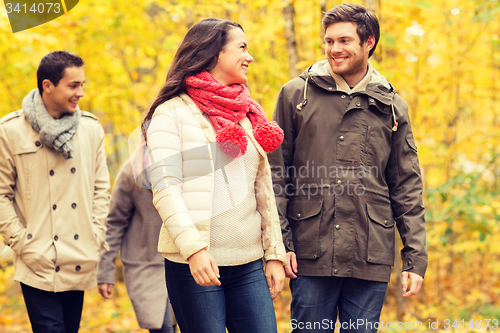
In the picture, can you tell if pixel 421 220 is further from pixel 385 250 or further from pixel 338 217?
pixel 338 217

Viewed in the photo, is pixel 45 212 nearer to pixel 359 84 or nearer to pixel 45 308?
pixel 45 308

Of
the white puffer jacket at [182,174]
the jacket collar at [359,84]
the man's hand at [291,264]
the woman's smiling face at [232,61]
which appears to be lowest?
the man's hand at [291,264]

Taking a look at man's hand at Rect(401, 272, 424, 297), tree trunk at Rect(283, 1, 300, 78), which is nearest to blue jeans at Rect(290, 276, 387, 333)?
man's hand at Rect(401, 272, 424, 297)

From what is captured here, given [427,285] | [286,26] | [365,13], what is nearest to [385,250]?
[365,13]

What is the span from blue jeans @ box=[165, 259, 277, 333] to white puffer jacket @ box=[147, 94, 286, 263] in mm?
137

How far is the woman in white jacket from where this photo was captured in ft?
6.53

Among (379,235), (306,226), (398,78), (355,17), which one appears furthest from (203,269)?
(398,78)

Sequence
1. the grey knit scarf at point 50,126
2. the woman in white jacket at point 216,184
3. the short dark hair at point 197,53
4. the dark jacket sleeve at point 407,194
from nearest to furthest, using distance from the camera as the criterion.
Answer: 1. the woman in white jacket at point 216,184
2. the short dark hair at point 197,53
3. the dark jacket sleeve at point 407,194
4. the grey knit scarf at point 50,126

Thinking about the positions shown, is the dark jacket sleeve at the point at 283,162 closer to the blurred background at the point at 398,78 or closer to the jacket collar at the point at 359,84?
the jacket collar at the point at 359,84

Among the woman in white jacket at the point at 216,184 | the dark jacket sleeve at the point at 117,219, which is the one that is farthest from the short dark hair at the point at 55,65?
the woman in white jacket at the point at 216,184

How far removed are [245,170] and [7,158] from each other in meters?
1.64

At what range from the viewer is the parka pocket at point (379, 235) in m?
2.51

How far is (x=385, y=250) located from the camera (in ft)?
8.34

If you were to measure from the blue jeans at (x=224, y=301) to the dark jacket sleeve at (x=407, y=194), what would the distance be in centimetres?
92
